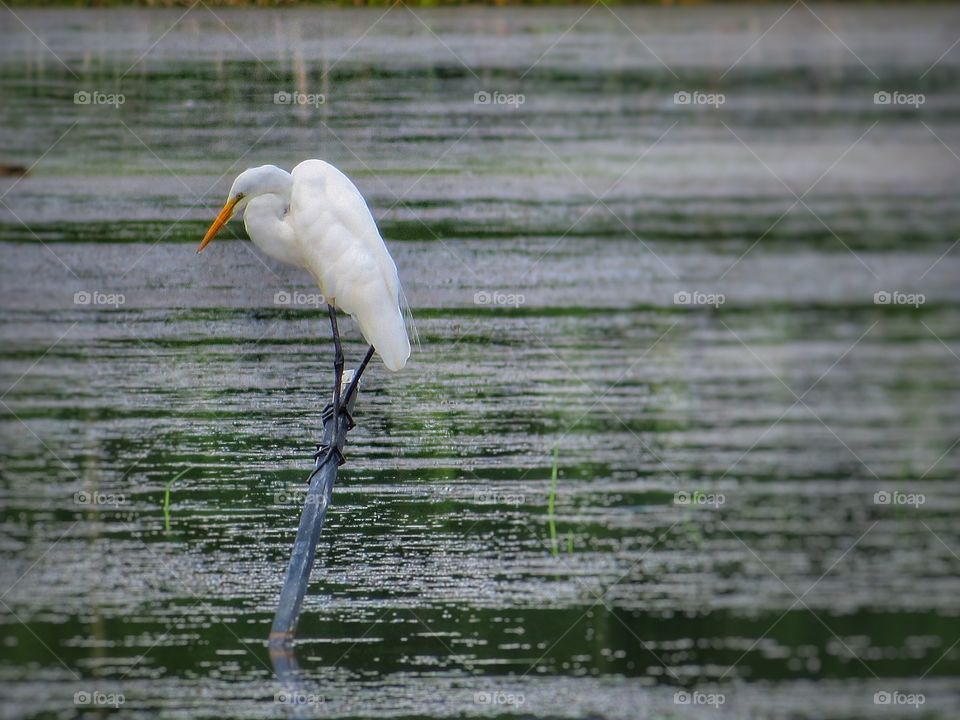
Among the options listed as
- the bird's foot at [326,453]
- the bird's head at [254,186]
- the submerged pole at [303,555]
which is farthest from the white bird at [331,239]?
the submerged pole at [303,555]

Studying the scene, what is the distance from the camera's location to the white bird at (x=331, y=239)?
6.86 m

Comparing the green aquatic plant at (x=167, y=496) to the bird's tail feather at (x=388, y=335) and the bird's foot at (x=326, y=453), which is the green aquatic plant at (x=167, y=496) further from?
the bird's tail feather at (x=388, y=335)

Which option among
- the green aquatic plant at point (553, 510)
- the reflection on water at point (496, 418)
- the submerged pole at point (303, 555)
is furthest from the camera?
the green aquatic plant at point (553, 510)

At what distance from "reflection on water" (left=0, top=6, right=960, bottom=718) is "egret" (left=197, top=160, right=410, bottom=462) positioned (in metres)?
0.91

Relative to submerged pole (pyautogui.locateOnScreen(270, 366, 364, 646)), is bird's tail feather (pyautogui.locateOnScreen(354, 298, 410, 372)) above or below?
above

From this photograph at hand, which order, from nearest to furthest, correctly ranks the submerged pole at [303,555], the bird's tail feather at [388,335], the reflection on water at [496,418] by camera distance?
the submerged pole at [303,555] < the reflection on water at [496,418] < the bird's tail feather at [388,335]

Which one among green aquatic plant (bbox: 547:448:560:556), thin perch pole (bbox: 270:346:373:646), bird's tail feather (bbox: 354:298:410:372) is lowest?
thin perch pole (bbox: 270:346:373:646)

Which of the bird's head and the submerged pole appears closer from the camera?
the submerged pole

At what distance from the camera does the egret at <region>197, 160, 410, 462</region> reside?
6852mm

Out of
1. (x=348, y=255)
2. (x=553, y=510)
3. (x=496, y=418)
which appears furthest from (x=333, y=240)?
(x=496, y=418)

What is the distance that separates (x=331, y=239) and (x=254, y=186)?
1.48 feet

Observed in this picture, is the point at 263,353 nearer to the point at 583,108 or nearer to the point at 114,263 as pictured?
the point at 114,263

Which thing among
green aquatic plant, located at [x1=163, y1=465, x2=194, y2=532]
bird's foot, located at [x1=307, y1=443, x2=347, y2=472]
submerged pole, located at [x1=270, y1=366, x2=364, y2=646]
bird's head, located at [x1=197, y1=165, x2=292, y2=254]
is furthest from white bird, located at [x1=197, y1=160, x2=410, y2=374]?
green aquatic plant, located at [x1=163, y1=465, x2=194, y2=532]

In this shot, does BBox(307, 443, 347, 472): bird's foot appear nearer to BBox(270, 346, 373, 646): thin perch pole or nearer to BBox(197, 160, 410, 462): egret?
BBox(270, 346, 373, 646): thin perch pole
